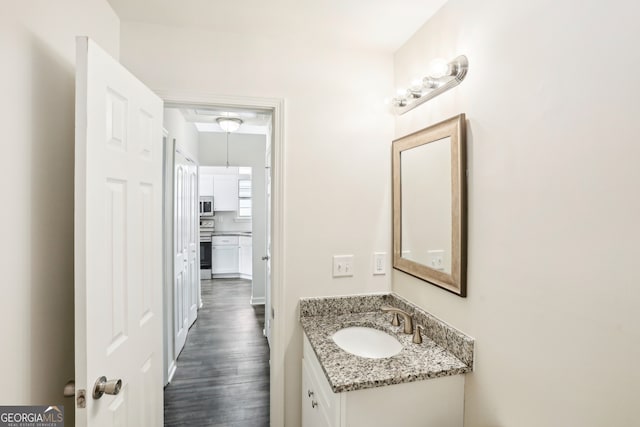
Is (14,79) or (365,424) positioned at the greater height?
(14,79)

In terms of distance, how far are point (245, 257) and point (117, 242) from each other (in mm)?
5444

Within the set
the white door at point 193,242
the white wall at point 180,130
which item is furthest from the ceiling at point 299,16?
the white door at point 193,242

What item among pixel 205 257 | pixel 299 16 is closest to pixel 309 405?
pixel 299 16

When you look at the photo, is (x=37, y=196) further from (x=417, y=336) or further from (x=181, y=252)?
(x=181, y=252)

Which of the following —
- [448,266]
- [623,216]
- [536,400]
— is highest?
[623,216]

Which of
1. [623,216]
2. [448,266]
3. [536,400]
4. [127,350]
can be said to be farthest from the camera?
[448,266]

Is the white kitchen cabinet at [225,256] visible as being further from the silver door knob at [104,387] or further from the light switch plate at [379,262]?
the silver door knob at [104,387]

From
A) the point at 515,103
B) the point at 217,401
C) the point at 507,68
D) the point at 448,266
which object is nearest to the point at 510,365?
the point at 448,266

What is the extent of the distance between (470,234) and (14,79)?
5.31ft

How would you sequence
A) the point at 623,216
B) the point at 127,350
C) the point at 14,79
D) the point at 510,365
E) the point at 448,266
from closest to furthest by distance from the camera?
the point at 623,216
the point at 14,79
the point at 510,365
the point at 127,350
the point at 448,266

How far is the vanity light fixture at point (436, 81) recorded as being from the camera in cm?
133

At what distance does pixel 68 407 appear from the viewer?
114 centimetres

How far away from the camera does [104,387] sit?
3.33 ft

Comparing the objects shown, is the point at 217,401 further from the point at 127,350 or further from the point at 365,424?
the point at 365,424
